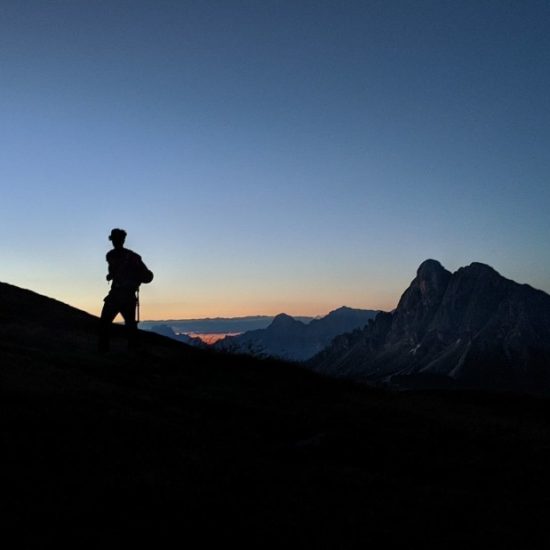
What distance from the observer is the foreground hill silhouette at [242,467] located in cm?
477

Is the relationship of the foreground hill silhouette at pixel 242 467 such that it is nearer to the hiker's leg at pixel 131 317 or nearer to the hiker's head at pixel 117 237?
the hiker's leg at pixel 131 317

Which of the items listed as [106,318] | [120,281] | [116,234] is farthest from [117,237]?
[106,318]

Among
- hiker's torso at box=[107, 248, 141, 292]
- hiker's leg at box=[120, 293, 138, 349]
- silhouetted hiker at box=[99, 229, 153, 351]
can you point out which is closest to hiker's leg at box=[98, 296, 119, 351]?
silhouetted hiker at box=[99, 229, 153, 351]

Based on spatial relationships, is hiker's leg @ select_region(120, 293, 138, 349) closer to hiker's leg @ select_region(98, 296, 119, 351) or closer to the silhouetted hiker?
the silhouetted hiker

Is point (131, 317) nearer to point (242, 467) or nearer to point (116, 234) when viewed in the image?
point (116, 234)

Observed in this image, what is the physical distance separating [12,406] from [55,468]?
2516 mm

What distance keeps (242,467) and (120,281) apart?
9.51m

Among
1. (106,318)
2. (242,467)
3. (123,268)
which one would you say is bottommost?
(242,467)

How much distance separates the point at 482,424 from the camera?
12305 millimetres

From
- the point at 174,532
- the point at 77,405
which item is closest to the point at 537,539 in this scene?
the point at 174,532

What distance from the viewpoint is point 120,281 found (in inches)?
591

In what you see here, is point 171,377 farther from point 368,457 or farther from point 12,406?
point 368,457

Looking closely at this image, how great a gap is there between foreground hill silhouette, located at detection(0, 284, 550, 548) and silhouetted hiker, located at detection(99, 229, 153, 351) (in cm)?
193

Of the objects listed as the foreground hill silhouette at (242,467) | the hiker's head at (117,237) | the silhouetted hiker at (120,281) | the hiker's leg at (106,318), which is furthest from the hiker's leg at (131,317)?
the foreground hill silhouette at (242,467)
